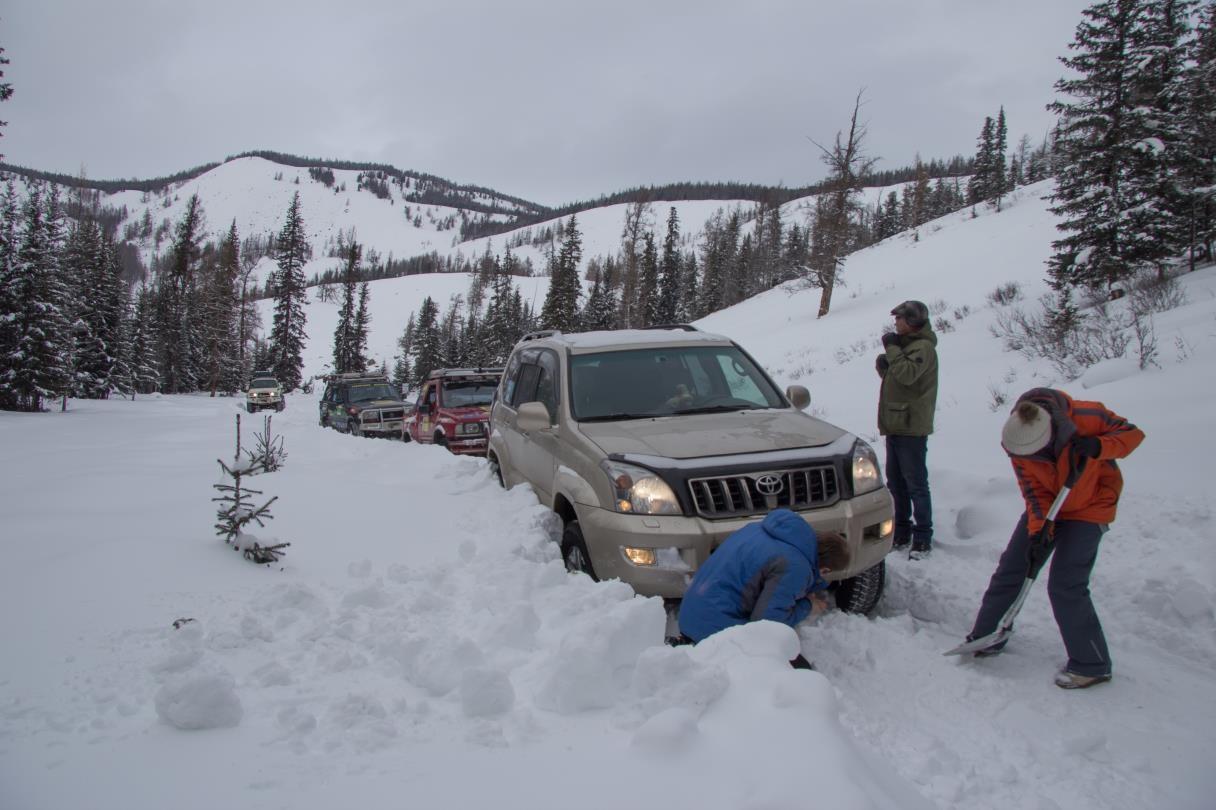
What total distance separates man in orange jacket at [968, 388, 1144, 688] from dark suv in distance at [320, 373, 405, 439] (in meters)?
14.6

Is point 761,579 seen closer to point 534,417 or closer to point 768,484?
point 768,484

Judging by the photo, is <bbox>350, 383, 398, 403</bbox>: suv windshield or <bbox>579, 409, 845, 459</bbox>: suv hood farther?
<bbox>350, 383, 398, 403</bbox>: suv windshield

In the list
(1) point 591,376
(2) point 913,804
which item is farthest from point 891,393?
(2) point 913,804

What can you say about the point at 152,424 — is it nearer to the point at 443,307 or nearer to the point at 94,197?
the point at 443,307

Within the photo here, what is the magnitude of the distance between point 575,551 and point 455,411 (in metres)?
7.65

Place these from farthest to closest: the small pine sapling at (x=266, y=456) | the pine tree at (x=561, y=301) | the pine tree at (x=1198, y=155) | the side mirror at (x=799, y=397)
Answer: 1. the pine tree at (x=561, y=301)
2. the pine tree at (x=1198, y=155)
3. the side mirror at (x=799, y=397)
4. the small pine sapling at (x=266, y=456)

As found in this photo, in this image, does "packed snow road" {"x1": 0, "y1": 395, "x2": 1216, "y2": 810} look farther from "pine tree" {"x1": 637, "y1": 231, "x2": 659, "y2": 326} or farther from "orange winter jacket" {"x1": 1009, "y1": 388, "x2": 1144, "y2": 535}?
"pine tree" {"x1": 637, "y1": 231, "x2": 659, "y2": 326}

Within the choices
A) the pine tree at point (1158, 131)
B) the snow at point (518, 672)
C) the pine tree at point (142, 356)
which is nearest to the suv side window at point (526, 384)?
the snow at point (518, 672)

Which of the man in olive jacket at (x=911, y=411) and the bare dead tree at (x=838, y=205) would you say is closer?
the man in olive jacket at (x=911, y=411)

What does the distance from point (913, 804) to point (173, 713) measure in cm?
235

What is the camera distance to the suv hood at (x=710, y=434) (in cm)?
387

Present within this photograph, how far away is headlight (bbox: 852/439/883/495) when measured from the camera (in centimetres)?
401

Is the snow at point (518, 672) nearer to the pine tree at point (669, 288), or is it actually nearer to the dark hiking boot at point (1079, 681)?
the dark hiking boot at point (1079, 681)

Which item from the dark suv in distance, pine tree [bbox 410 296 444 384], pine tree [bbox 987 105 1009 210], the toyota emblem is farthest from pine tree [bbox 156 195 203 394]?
pine tree [bbox 987 105 1009 210]
